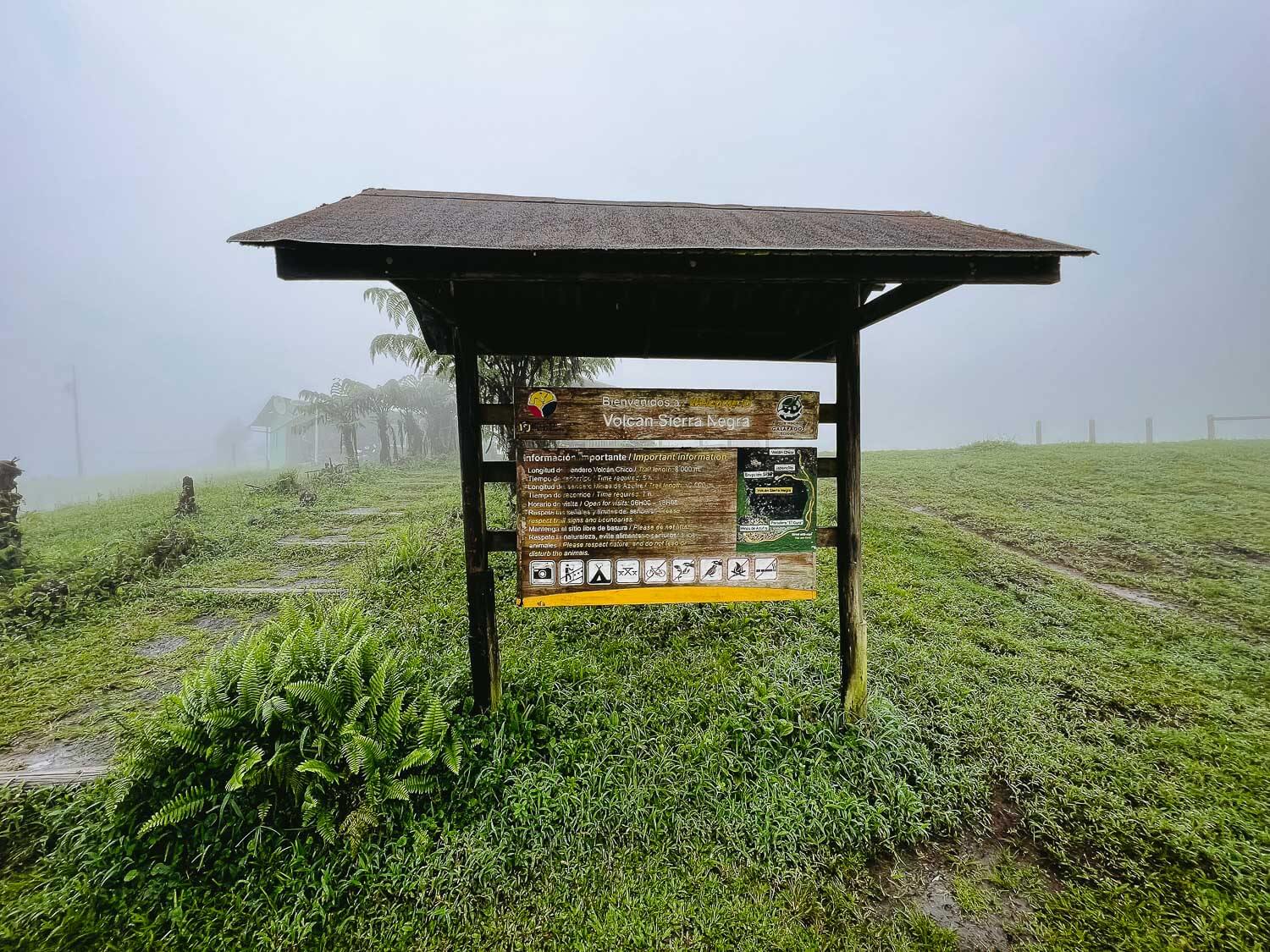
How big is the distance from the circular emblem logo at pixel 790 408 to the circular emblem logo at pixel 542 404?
5.60 ft

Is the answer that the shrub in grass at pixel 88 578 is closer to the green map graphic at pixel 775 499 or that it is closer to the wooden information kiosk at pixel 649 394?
the wooden information kiosk at pixel 649 394

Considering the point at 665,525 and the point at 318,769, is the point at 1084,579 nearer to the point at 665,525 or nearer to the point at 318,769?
the point at 665,525

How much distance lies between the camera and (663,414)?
129 inches

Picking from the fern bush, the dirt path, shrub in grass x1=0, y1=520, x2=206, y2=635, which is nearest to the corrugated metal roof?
the fern bush

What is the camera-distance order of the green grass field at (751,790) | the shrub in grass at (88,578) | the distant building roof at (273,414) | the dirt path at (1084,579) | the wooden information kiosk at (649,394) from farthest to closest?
the distant building roof at (273,414) < the dirt path at (1084,579) < the shrub in grass at (88,578) < the wooden information kiosk at (649,394) < the green grass field at (751,790)

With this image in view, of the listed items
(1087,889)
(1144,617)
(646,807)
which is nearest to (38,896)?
(646,807)

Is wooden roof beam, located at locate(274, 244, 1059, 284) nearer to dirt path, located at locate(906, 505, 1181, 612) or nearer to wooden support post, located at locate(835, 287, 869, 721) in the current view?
wooden support post, located at locate(835, 287, 869, 721)

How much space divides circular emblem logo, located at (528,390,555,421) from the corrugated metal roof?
942 millimetres

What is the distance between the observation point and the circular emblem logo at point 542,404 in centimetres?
319

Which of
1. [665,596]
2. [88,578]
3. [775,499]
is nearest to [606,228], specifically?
[775,499]

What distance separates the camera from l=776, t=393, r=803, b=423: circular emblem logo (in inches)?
133

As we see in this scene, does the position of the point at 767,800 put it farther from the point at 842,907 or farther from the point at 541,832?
the point at 541,832

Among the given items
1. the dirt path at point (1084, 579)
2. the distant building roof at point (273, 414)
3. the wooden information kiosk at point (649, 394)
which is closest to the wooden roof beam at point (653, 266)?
the wooden information kiosk at point (649, 394)

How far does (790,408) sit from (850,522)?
102 cm
